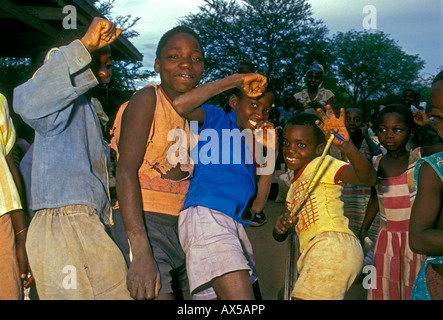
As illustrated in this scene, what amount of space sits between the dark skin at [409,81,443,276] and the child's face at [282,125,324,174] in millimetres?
849

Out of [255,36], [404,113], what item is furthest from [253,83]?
[255,36]

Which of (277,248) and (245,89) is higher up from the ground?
(245,89)

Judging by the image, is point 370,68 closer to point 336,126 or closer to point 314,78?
point 314,78

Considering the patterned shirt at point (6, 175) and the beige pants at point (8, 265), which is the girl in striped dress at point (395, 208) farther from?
the patterned shirt at point (6, 175)

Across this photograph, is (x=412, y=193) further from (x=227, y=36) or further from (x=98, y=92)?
(x=227, y=36)

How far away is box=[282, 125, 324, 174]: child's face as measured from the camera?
2543 millimetres

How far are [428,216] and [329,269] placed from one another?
0.60 meters

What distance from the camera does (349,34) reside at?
38.0m

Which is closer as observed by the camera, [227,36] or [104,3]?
[104,3]

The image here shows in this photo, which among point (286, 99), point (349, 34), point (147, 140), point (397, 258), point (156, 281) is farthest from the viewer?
point (349, 34)

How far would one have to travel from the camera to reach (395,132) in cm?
320

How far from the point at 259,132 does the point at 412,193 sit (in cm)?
146

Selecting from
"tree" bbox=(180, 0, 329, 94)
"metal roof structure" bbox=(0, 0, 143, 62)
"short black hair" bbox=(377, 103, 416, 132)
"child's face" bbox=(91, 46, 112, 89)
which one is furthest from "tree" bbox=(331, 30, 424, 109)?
"child's face" bbox=(91, 46, 112, 89)

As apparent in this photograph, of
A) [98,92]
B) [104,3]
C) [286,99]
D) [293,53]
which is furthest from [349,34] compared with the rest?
[98,92]
